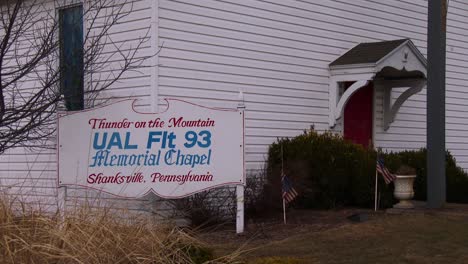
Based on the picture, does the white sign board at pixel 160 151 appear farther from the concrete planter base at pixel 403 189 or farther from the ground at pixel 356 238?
the concrete planter base at pixel 403 189

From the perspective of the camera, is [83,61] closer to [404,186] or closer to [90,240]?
[404,186]

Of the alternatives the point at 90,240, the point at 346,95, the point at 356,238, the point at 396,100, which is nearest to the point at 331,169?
the point at 346,95

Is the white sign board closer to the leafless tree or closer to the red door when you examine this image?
Answer: the leafless tree

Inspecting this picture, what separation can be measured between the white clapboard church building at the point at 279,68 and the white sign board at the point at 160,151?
0.70 meters

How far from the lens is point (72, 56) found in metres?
12.5

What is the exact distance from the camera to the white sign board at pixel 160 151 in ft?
35.8

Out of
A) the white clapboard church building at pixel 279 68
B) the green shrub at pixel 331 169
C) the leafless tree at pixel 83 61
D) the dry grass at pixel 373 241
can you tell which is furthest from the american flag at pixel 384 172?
the leafless tree at pixel 83 61

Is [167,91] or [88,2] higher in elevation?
[88,2]

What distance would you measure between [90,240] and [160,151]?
481cm

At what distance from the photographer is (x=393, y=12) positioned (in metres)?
17.1

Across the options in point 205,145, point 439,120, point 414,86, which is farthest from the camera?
point 414,86

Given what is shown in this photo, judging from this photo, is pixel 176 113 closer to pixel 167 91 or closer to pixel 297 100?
pixel 167 91

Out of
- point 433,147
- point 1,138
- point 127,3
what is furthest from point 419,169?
point 1,138

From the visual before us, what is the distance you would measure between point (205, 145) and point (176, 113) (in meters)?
0.65
